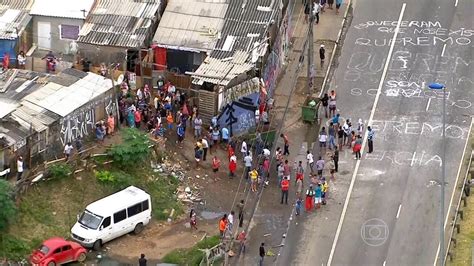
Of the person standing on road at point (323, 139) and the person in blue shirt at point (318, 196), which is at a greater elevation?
the person standing on road at point (323, 139)

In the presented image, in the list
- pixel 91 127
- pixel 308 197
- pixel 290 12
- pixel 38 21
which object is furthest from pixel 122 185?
pixel 290 12

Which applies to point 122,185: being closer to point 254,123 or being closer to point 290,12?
point 254,123

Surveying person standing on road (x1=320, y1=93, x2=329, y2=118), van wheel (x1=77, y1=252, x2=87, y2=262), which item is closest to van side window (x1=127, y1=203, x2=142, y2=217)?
van wheel (x1=77, y1=252, x2=87, y2=262)

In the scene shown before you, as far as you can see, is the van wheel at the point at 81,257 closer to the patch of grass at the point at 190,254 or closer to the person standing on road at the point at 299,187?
the patch of grass at the point at 190,254

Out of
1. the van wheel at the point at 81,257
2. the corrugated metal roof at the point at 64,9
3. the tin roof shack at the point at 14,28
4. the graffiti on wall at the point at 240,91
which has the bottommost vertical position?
the van wheel at the point at 81,257

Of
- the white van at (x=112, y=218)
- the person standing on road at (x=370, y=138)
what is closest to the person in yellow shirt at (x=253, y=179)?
the white van at (x=112, y=218)

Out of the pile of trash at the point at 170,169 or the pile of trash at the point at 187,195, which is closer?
the pile of trash at the point at 187,195
